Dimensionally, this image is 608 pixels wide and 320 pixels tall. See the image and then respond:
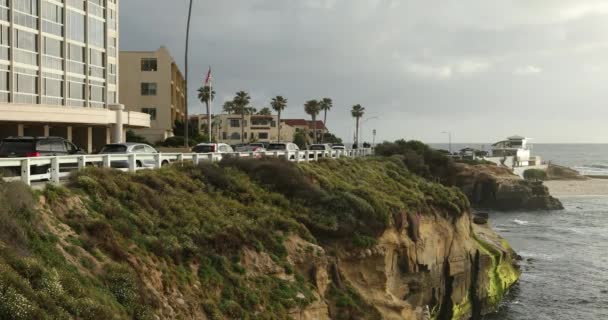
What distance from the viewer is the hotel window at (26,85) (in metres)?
45.5

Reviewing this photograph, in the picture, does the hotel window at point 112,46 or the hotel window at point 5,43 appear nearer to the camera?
the hotel window at point 5,43

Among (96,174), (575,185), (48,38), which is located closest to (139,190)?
(96,174)

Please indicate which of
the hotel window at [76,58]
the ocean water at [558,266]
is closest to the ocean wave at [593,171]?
the ocean water at [558,266]

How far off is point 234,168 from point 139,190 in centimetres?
795

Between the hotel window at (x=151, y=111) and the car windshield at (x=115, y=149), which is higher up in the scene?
the hotel window at (x=151, y=111)

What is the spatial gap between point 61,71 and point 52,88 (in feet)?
6.07

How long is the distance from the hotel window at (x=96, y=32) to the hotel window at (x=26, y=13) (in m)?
6.81

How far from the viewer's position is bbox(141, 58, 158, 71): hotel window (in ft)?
→ 247

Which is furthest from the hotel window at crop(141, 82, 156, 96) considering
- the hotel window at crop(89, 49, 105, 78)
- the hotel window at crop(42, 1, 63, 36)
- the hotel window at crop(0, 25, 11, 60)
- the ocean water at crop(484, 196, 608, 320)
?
the ocean water at crop(484, 196, 608, 320)

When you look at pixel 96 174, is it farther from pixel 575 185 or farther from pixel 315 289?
pixel 575 185

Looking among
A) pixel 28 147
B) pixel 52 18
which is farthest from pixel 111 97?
pixel 28 147

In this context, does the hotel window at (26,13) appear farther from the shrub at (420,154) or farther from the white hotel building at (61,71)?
the shrub at (420,154)

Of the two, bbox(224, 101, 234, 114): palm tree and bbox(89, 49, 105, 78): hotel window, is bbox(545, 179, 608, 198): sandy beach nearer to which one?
bbox(224, 101, 234, 114): palm tree

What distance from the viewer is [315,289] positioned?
18125 mm
